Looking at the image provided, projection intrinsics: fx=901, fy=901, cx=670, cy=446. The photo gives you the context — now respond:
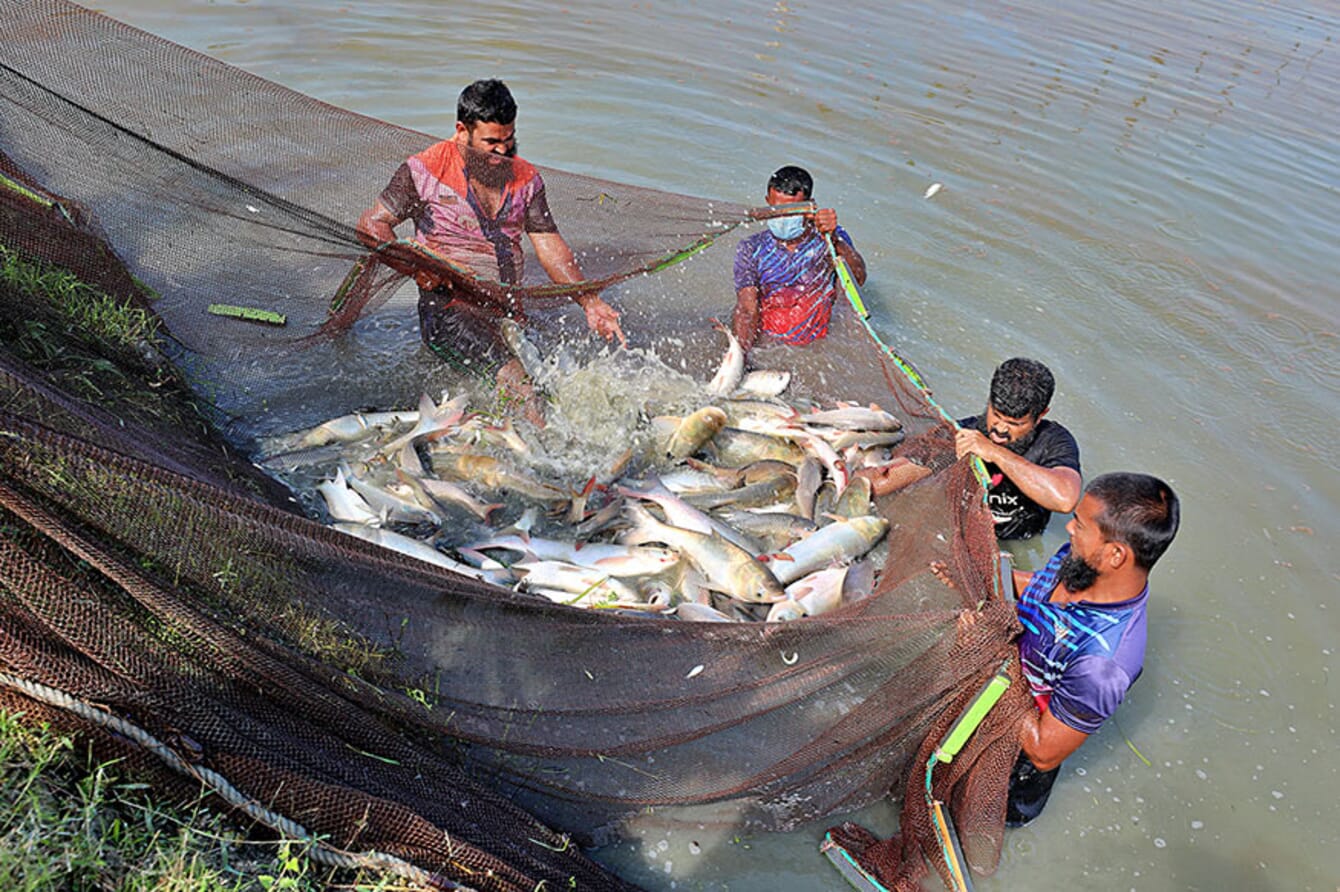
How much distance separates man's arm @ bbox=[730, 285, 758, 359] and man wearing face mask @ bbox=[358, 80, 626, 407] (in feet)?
2.94

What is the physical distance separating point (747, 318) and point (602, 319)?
1038 millimetres

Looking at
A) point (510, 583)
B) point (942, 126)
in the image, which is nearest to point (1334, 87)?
point (942, 126)

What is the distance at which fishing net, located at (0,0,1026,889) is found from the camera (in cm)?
244

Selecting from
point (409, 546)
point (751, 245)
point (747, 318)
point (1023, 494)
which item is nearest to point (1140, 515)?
point (1023, 494)

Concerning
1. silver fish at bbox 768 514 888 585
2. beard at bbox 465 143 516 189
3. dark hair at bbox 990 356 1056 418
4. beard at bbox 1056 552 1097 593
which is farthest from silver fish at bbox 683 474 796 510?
beard at bbox 465 143 516 189

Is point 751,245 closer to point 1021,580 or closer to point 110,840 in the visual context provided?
point 1021,580

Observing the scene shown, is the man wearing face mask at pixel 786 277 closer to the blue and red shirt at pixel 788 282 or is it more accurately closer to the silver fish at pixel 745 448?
the blue and red shirt at pixel 788 282

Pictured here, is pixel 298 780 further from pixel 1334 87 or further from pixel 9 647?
pixel 1334 87

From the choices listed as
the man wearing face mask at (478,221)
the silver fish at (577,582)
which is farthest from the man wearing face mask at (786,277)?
the silver fish at (577,582)

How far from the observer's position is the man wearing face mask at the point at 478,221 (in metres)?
5.04

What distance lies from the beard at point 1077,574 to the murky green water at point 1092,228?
4.07 feet

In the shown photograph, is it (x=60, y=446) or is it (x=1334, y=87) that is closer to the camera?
(x=60, y=446)

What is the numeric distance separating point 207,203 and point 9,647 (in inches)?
126

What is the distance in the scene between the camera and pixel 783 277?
598 centimetres
